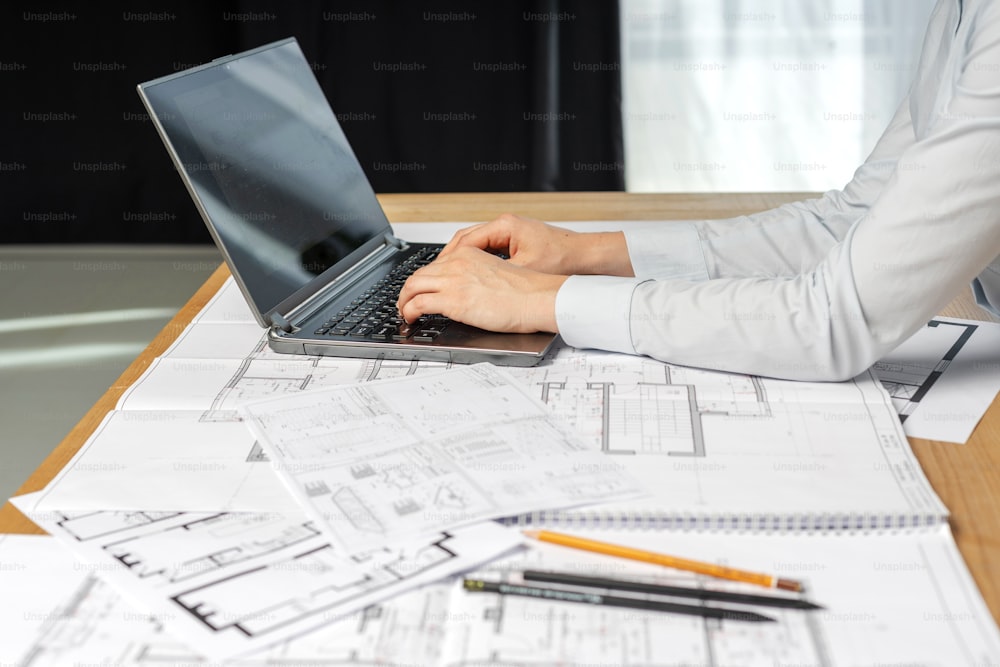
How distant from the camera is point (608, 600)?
1.81 ft

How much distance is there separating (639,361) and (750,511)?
0.30m

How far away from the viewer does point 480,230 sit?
114cm

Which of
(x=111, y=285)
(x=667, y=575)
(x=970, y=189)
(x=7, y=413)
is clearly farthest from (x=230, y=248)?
(x=111, y=285)

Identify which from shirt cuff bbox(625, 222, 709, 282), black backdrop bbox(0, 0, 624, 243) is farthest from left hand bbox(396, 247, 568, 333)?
black backdrop bbox(0, 0, 624, 243)

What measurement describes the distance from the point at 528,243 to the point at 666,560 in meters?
0.60

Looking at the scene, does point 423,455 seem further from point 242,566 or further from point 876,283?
point 876,283

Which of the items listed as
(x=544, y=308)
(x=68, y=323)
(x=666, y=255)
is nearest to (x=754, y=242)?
(x=666, y=255)

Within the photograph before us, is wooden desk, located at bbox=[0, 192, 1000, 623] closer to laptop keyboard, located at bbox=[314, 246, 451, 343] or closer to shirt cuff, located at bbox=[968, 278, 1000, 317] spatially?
shirt cuff, located at bbox=[968, 278, 1000, 317]

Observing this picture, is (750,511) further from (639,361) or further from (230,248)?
(230,248)

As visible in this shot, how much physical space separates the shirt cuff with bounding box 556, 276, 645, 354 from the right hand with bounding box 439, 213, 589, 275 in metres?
0.19

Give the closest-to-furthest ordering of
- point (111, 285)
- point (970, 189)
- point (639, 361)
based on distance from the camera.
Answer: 1. point (970, 189)
2. point (639, 361)
3. point (111, 285)

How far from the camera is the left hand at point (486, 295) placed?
946 mm

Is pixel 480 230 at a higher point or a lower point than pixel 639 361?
higher

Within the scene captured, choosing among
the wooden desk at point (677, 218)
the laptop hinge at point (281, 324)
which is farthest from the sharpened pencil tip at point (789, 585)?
the laptop hinge at point (281, 324)
